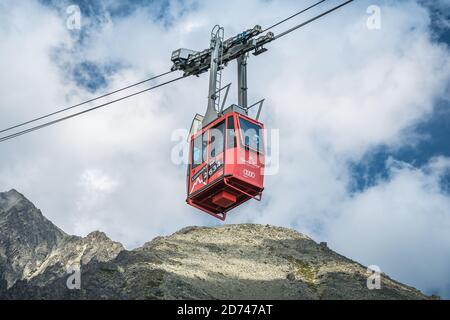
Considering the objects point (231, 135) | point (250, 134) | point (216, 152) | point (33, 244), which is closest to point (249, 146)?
point (250, 134)

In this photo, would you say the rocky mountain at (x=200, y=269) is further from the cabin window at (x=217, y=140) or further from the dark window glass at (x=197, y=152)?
the cabin window at (x=217, y=140)

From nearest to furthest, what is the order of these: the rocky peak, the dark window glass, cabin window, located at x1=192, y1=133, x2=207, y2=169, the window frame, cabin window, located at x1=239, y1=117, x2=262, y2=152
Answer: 1. the window frame
2. cabin window, located at x1=239, y1=117, x2=262, y2=152
3. cabin window, located at x1=192, y1=133, x2=207, y2=169
4. the dark window glass
5. the rocky peak

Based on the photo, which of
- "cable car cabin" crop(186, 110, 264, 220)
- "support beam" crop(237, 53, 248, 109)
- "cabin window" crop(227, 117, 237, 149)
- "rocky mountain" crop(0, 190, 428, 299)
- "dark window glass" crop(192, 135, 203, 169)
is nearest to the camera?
"cable car cabin" crop(186, 110, 264, 220)

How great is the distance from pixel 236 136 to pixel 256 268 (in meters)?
45.7

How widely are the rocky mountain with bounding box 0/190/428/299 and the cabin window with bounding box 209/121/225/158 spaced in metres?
19.9

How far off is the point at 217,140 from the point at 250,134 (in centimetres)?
136

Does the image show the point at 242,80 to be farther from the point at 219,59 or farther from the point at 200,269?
the point at 200,269

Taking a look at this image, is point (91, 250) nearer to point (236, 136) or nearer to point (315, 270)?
point (315, 270)

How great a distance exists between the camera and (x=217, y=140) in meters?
26.2

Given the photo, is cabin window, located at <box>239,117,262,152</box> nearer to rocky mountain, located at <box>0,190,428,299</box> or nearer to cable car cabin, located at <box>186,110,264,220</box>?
cable car cabin, located at <box>186,110,264,220</box>

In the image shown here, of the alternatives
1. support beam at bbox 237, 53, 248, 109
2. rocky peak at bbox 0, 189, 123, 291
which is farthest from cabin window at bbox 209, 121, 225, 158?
rocky peak at bbox 0, 189, 123, 291

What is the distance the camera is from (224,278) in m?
62.2

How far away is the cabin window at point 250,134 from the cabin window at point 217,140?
2.69 feet

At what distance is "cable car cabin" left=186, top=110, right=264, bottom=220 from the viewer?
25172 mm
